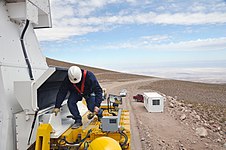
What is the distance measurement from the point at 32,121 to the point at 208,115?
330 inches

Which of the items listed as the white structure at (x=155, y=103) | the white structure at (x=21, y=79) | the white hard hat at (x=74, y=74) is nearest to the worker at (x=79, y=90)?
the white hard hat at (x=74, y=74)

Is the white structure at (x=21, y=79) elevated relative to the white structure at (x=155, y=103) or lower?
elevated

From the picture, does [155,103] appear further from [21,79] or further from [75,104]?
[21,79]

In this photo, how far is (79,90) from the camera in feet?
13.2

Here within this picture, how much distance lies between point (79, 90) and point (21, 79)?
42.0 inches

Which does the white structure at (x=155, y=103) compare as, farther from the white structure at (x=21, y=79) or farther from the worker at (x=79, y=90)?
the white structure at (x=21, y=79)

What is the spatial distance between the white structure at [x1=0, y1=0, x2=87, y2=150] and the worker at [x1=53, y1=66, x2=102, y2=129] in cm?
22

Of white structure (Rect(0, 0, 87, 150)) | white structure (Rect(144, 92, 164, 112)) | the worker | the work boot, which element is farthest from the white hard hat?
white structure (Rect(144, 92, 164, 112))

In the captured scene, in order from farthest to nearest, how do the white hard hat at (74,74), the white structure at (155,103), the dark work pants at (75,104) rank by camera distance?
1. the white structure at (155,103)
2. the dark work pants at (75,104)
3. the white hard hat at (74,74)

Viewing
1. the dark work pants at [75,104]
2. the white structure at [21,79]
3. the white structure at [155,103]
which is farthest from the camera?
the white structure at [155,103]

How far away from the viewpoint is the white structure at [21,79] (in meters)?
2.87

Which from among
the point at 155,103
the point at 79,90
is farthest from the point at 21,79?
the point at 155,103

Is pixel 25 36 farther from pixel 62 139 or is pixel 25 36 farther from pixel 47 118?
pixel 62 139

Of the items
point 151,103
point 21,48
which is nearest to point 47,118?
point 21,48
